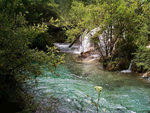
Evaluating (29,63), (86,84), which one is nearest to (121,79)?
(86,84)

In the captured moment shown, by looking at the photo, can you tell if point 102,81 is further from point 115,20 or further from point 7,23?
point 7,23

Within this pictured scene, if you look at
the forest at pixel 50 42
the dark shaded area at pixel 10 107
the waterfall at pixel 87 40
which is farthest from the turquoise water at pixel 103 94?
the waterfall at pixel 87 40

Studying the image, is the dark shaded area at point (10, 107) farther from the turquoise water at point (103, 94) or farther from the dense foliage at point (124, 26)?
the dense foliage at point (124, 26)

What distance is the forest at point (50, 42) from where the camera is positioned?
11.9ft

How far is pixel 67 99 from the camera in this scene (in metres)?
5.37

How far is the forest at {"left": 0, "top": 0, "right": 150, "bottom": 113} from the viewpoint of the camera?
3.61 metres

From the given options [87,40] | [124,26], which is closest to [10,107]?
[124,26]

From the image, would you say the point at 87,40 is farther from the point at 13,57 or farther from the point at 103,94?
the point at 13,57

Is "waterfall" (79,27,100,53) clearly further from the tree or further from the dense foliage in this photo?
the tree

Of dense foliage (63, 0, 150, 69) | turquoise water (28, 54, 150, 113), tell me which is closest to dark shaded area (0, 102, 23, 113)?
turquoise water (28, 54, 150, 113)

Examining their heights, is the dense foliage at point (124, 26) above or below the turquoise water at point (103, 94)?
above

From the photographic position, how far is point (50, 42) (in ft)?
57.7

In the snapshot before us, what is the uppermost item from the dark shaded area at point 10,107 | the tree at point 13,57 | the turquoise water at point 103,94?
the tree at point 13,57

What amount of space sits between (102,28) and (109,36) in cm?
141
